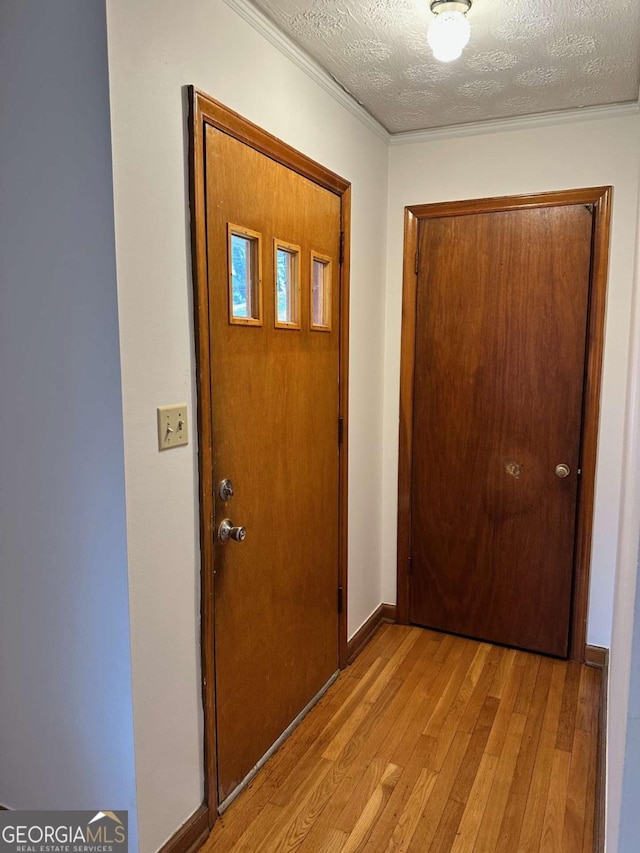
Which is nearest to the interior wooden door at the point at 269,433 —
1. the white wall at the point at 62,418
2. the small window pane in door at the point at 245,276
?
the small window pane in door at the point at 245,276

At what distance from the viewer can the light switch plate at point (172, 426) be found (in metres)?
1.47

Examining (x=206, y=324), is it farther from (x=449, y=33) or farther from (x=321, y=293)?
(x=449, y=33)

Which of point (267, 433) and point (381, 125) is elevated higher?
point (381, 125)

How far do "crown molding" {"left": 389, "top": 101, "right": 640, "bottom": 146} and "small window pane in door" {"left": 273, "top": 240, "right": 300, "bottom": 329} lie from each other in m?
1.11

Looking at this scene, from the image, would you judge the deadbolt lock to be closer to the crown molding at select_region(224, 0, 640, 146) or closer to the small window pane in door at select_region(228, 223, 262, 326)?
the small window pane in door at select_region(228, 223, 262, 326)

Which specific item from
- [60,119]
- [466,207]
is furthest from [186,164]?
[466,207]

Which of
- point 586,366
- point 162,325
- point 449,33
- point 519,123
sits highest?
point 519,123

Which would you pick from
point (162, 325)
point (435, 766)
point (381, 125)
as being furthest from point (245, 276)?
point (435, 766)

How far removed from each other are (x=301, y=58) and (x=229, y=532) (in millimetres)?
1552

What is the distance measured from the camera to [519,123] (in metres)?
2.53

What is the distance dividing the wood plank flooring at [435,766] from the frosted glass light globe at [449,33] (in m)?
2.24

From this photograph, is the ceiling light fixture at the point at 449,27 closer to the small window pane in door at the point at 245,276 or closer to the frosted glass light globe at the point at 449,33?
the frosted glass light globe at the point at 449,33

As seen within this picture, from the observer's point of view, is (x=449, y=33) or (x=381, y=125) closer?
(x=449, y=33)

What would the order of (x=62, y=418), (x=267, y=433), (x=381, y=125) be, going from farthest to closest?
(x=381, y=125), (x=267, y=433), (x=62, y=418)
